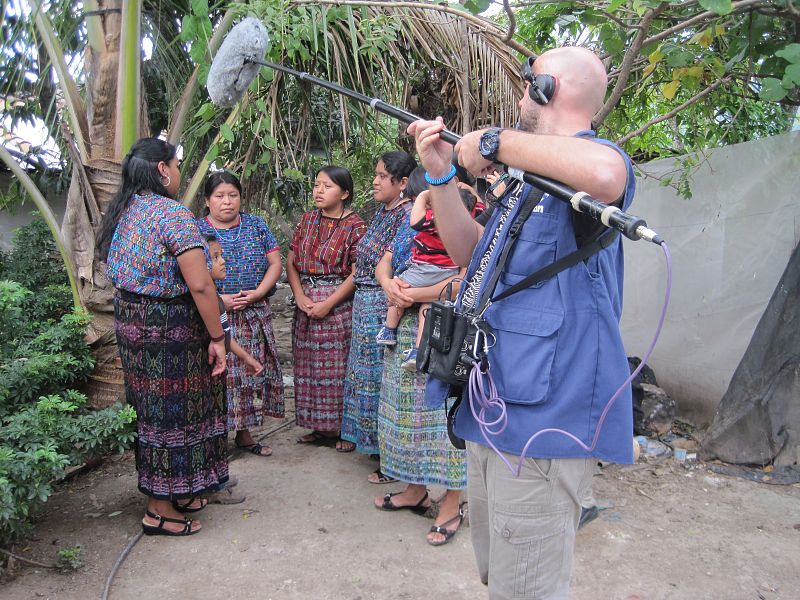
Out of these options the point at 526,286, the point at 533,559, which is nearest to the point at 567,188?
the point at 526,286

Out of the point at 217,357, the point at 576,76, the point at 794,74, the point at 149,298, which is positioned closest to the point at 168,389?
the point at 217,357

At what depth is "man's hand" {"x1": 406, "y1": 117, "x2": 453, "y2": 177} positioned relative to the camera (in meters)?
1.81

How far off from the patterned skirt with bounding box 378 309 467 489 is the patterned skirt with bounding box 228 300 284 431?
1181 millimetres

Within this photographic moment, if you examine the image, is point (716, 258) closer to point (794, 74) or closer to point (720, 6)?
point (794, 74)

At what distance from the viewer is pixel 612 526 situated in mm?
3457

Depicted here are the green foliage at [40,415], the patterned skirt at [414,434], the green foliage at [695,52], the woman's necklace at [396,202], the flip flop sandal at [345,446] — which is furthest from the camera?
the flip flop sandal at [345,446]

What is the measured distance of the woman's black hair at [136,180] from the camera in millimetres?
3051

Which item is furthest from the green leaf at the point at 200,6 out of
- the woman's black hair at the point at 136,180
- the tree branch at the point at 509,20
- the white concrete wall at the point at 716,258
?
the white concrete wall at the point at 716,258

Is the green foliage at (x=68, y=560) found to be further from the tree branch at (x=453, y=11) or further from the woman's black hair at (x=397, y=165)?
the tree branch at (x=453, y=11)

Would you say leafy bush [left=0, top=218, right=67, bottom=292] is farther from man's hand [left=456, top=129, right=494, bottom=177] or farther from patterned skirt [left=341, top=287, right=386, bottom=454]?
man's hand [left=456, top=129, right=494, bottom=177]

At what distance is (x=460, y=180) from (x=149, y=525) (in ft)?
7.20

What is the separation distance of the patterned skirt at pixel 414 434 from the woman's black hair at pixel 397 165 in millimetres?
940

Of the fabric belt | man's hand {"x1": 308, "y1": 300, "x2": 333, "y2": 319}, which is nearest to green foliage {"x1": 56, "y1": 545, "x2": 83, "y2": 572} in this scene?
the fabric belt

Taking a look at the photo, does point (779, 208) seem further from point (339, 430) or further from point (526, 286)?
point (526, 286)
